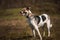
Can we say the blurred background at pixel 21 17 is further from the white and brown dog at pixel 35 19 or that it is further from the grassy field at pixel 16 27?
the white and brown dog at pixel 35 19

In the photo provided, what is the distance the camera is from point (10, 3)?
2604 mm

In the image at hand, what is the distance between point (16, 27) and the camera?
2.39 metres

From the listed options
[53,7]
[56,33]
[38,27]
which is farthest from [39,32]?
[53,7]

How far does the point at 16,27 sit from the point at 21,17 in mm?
156

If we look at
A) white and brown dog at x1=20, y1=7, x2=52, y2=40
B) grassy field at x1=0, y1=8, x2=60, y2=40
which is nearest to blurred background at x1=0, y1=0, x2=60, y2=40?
grassy field at x1=0, y1=8, x2=60, y2=40

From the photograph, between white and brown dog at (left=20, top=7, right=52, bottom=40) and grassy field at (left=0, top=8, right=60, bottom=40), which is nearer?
white and brown dog at (left=20, top=7, right=52, bottom=40)

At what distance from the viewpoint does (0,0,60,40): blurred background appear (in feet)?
7.57

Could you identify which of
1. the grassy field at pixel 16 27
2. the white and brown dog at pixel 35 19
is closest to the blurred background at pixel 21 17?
the grassy field at pixel 16 27

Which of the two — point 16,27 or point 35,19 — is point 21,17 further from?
point 35,19

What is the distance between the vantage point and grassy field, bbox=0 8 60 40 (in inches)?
90.2

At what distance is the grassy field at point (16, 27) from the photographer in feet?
7.52

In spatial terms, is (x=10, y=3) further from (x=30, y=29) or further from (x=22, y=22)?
(x=30, y=29)

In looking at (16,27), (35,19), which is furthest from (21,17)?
(35,19)

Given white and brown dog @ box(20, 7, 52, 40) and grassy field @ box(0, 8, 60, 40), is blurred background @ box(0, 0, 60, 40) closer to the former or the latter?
grassy field @ box(0, 8, 60, 40)
